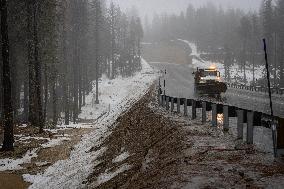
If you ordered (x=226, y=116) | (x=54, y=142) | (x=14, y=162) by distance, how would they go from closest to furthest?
(x=226, y=116)
(x=14, y=162)
(x=54, y=142)

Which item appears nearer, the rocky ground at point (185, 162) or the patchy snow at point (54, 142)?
the rocky ground at point (185, 162)

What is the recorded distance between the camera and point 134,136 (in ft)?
52.2

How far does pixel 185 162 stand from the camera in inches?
375

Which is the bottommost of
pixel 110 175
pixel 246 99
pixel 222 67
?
pixel 110 175

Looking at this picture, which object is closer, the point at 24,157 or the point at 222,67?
the point at 24,157

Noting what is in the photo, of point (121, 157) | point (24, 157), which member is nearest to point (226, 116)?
point (121, 157)

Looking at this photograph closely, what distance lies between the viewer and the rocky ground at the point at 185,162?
8078 millimetres

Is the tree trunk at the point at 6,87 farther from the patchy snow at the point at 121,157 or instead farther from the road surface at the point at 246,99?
the road surface at the point at 246,99

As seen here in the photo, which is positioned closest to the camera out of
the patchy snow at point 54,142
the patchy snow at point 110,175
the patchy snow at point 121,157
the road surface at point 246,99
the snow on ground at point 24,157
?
the patchy snow at point 110,175

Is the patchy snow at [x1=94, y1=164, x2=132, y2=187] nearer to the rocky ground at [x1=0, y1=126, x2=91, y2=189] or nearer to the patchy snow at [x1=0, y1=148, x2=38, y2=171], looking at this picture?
the rocky ground at [x1=0, y1=126, x2=91, y2=189]

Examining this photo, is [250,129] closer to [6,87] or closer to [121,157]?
[121,157]

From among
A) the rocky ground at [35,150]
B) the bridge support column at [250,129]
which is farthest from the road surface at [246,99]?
the rocky ground at [35,150]

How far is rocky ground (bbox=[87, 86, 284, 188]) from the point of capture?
808 cm

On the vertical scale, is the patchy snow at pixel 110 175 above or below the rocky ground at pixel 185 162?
below
